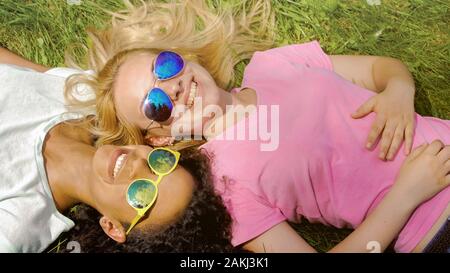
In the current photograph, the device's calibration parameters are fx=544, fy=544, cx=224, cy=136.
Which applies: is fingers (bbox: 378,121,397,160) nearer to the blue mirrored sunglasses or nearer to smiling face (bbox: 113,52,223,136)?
smiling face (bbox: 113,52,223,136)

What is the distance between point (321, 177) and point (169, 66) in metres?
0.81

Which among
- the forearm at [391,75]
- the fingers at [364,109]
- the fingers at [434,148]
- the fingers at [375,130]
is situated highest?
the forearm at [391,75]

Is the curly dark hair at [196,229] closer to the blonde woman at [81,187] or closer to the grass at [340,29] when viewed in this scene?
the blonde woman at [81,187]

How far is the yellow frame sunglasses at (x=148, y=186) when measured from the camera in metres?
2.17

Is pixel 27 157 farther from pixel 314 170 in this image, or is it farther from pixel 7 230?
pixel 314 170

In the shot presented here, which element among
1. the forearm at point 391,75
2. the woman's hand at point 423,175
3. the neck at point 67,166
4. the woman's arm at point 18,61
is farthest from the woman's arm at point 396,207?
the woman's arm at point 18,61

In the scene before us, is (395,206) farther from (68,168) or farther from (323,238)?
(68,168)

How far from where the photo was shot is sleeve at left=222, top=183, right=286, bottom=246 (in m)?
2.27

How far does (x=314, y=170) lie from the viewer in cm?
229

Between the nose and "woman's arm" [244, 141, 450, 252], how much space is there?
0.70 m

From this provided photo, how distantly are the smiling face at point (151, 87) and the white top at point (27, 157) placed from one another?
461mm

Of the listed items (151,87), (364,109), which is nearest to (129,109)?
(151,87)
